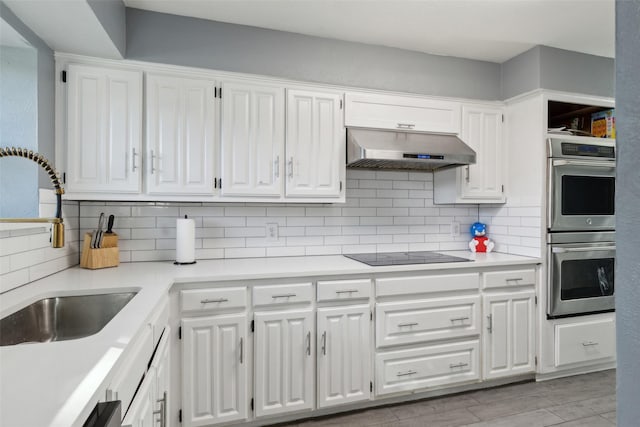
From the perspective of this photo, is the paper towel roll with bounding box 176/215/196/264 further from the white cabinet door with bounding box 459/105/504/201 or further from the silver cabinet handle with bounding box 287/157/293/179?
the white cabinet door with bounding box 459/105/504/201

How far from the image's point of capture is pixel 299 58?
8.50 feet

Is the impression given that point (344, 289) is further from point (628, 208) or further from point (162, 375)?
point (628, 208)

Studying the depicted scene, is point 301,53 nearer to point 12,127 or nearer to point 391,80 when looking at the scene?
point 391,80

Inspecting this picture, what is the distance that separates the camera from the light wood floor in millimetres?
2213

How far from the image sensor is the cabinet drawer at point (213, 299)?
1989 mm

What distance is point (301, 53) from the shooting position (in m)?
2.60

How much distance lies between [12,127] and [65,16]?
64 centimetres

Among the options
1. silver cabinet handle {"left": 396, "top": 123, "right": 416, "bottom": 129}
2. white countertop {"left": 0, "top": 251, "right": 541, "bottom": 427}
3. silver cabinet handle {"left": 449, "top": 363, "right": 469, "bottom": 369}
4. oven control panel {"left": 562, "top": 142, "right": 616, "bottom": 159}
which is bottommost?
silver cabinet handle {"left": 449, "top": 363, "right": 469, "bottom": 369}

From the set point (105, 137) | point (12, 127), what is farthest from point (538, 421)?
point (12, 127)

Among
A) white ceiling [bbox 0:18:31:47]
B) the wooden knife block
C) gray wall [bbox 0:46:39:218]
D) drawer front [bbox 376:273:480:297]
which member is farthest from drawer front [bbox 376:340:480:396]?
white ceiling [bbox 0:18:31:47]

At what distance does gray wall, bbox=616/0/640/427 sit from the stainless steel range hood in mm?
2018

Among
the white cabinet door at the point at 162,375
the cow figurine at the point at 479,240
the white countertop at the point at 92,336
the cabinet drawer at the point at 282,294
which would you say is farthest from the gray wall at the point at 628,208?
the cow figurine at the point at 479,240

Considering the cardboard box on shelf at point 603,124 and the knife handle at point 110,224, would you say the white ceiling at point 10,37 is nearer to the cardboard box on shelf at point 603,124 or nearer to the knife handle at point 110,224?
the knife handle at point 110,224

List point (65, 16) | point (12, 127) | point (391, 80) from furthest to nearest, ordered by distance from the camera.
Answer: point (391, 80) → point (12, 127) → point (65, 16)
